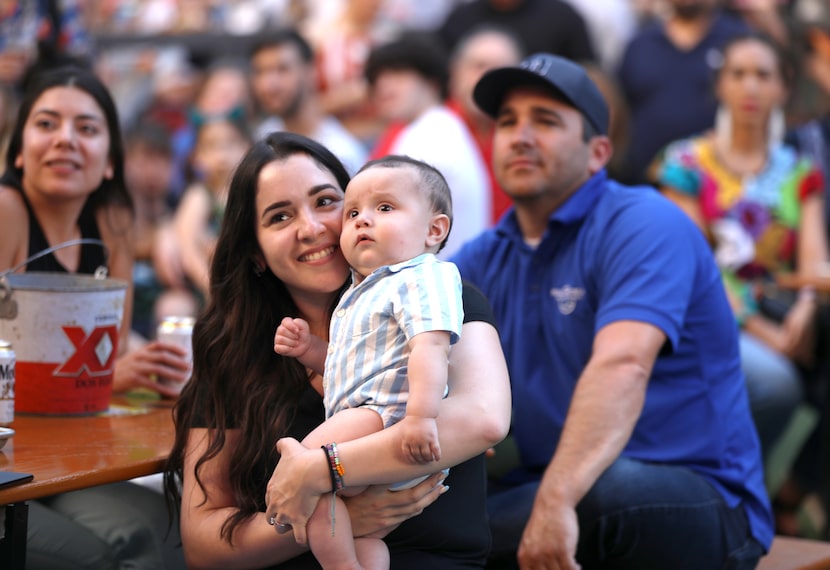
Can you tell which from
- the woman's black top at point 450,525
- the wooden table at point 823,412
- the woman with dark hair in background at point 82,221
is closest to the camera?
the woman's black top at point 450,525

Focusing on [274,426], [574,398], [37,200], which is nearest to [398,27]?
[37,200]

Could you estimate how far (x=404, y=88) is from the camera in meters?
5.54

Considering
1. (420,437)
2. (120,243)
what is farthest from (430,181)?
(120,243)

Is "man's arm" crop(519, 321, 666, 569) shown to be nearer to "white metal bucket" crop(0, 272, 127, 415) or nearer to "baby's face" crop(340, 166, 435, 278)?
"baby's face" crop(340, 166, 435, 278)

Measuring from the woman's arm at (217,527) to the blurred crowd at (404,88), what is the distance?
8.33 feet

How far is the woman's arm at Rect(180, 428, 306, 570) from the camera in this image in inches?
90.3

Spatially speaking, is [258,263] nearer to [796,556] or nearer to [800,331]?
[796,556]

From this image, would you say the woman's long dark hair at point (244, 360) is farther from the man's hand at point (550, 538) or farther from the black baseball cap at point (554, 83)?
the black baseball cap at point (554, 83)

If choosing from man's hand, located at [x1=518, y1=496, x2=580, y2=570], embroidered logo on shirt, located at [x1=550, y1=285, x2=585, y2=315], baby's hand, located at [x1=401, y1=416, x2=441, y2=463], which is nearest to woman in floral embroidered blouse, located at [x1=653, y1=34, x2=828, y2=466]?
embroidered logo on shirt, located at [x1=550, y1=285, x2=585, y2=315]

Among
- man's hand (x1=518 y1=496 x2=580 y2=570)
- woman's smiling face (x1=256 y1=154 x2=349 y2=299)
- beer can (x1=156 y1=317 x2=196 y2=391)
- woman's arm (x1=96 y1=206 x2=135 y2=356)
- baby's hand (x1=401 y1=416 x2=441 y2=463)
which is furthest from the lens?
woman's arm (x1=96 y1=206 x2=135 y2=356)

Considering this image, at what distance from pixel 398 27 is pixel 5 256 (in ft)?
13.2

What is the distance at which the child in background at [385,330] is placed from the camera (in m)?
2.06

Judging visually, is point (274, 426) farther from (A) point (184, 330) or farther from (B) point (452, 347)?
(A) point (184, 330)

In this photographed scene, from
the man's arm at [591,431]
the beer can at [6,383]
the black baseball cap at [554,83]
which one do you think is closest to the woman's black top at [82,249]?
the beer can at [6,383]
